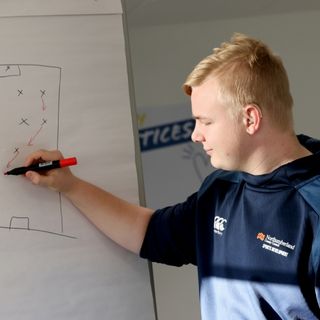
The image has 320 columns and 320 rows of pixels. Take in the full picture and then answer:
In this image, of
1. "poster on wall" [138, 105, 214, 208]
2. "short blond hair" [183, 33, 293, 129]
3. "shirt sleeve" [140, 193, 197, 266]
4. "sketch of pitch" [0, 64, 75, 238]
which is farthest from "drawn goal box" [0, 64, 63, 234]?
"poster on wall" [138, 105, 214, 208]

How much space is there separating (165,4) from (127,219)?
4.69ft

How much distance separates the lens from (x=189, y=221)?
1305 mm

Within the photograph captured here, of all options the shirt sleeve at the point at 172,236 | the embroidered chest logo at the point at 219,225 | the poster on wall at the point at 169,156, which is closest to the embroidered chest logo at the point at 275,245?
the embroidered chest logo at the point at 219,225

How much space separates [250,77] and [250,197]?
258 mm

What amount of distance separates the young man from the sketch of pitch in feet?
0.11

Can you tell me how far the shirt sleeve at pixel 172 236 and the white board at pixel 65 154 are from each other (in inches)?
1.8

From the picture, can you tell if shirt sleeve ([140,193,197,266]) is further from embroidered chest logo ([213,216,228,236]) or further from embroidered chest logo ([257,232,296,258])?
embroidered chest logo ([257,232,296,258])

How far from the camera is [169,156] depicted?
275 cm

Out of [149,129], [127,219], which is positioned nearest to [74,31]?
[127,219]

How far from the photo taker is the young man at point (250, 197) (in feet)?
3.59

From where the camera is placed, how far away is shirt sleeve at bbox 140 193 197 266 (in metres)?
1.26

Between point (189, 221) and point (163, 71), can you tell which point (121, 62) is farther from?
point (163, 71)

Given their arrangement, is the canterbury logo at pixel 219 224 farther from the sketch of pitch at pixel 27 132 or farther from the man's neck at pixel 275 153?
the sketch of pitch at pixel 27 132

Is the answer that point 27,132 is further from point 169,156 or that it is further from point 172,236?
point 169,156
